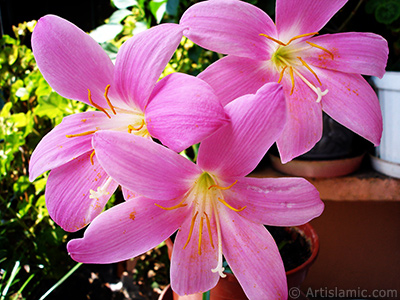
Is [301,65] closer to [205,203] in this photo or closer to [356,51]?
[356,51]

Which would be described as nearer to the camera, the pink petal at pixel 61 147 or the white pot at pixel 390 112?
the pink petal at pixel 61 147

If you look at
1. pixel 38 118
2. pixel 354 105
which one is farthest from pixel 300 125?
pixel 38 118

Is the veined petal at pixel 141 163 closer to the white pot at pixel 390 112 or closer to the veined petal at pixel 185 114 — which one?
the veined petal at pixel 185 114

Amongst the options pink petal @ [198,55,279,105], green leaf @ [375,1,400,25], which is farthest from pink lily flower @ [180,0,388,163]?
green leaf @ [375,1,400,25]

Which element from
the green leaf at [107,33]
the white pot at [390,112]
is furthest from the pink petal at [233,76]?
the white pot at [390,112]

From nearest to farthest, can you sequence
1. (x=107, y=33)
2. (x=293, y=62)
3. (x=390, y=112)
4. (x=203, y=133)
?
(x=203, y=133)
(x=293, y=62)
(x=107, y=33)
(x=390, y=112)

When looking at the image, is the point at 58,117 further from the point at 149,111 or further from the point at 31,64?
the point at 149,111

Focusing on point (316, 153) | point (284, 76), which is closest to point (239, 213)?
point (284, 76)
